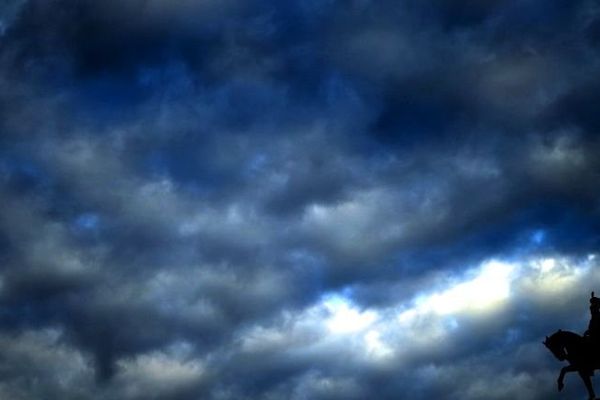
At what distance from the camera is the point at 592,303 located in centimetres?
3506

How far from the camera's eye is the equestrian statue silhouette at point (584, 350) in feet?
115

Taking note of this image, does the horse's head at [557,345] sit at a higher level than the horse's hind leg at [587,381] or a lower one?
higher

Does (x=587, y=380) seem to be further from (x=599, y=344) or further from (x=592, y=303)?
(x=592, y=303)

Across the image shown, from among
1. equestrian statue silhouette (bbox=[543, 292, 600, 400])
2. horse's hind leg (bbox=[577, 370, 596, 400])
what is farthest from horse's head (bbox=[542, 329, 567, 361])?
horse's hind leg (bbox=[577, 370, 596, 400])

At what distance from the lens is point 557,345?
120 feet

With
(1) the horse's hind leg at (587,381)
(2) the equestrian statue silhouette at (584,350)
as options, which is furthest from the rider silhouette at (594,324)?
(1) the horse's hind leg at (587,381)

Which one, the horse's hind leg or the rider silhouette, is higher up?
the rider silhouette

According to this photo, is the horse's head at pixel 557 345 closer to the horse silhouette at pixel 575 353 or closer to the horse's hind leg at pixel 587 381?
the horse silhouette at pixel 575 353

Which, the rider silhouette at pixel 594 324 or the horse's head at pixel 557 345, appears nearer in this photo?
the rider silhouette at pixel 594 324

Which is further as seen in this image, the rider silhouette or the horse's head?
the horse's head

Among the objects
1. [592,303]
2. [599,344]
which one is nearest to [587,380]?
[599,344]

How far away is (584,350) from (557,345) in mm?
1575

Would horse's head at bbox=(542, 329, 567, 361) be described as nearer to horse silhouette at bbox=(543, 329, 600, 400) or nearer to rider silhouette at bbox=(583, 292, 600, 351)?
horse silhouette at bbox=(543, 329, 600, 400)

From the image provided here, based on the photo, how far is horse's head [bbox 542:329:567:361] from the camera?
3634 centimetres
